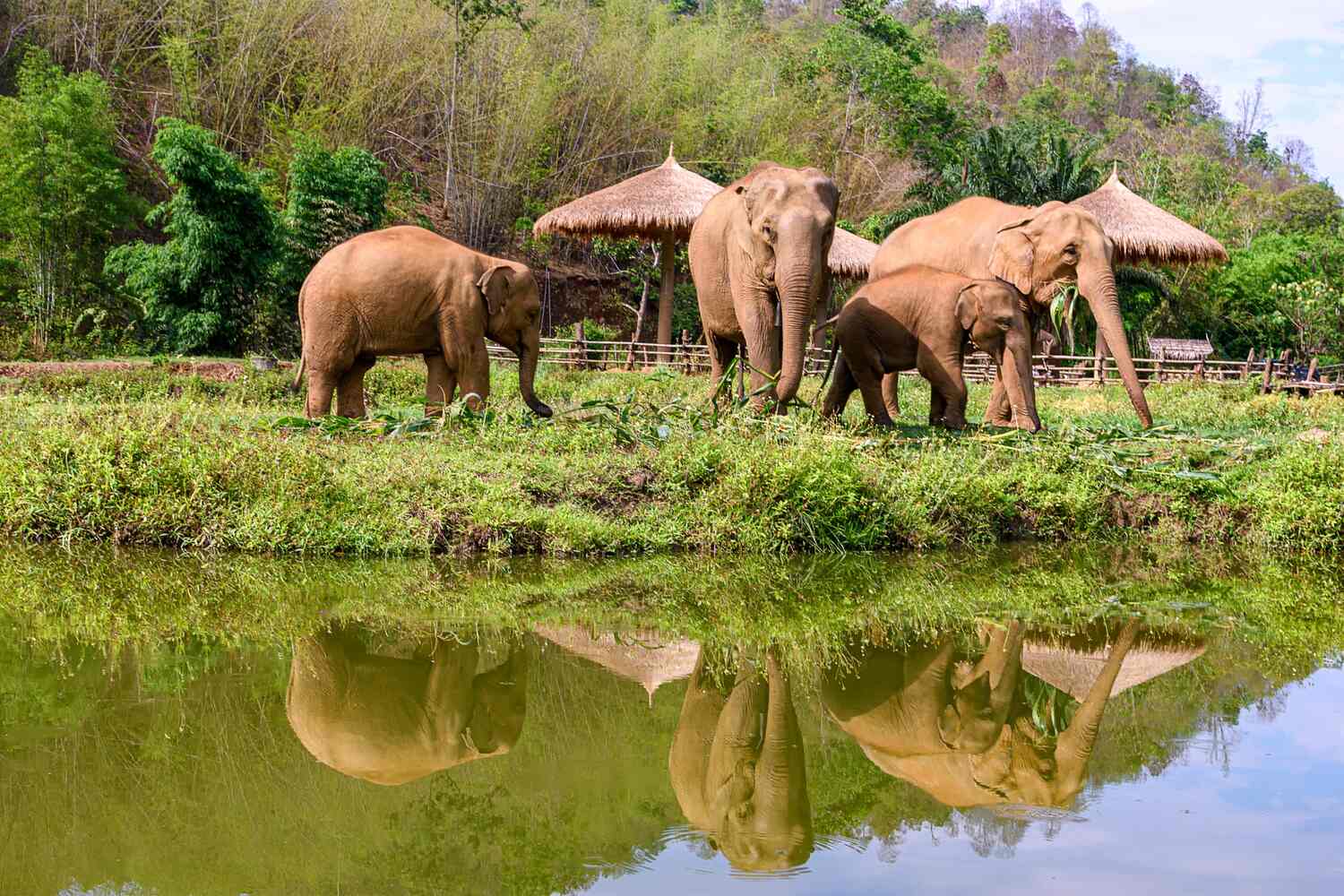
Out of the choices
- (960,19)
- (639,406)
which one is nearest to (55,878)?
(639,406)

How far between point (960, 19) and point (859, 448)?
233 ft

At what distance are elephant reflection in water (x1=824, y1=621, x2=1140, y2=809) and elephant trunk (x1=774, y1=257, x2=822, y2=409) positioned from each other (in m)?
3.80

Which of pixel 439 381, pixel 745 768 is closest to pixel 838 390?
pixel 439 381

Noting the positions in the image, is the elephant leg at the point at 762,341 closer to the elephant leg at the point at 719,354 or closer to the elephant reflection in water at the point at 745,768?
the elephant leg at the point at 719,354

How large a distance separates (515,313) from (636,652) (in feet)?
15.9

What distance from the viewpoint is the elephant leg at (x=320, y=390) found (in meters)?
9.89

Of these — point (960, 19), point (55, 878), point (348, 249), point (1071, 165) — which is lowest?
point (55, 878)

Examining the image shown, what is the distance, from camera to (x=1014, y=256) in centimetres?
1001

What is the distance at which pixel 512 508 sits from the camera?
7.58 metres

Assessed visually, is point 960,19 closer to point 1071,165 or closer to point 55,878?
point 1071,165

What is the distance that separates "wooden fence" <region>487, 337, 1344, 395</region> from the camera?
62.6ft

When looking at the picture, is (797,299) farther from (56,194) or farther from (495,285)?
(56,194)

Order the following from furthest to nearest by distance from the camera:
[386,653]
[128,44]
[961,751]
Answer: [128,44] < [386,653] < [961,751]

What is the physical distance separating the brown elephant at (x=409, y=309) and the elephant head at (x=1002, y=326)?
3.17 m
